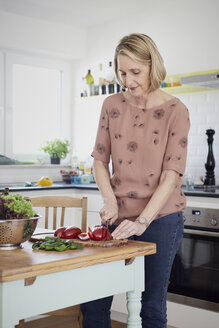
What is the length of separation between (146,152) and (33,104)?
3180 millimetres

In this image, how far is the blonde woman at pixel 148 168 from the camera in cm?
213

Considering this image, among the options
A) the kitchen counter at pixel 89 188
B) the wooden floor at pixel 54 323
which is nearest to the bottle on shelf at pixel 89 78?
the kitchen counter at pixel 89 188

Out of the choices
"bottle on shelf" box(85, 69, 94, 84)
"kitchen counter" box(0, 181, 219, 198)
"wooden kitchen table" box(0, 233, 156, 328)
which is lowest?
"wooden kitchen table" box(0, 233, 156, 328)

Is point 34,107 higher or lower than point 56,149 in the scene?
higher

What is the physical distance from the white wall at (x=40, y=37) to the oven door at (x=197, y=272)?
2.41m

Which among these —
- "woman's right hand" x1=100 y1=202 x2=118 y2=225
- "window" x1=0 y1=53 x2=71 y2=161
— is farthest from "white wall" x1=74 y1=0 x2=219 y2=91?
"woman's right hand" x1=100 y1=202 x2=118 y2=225

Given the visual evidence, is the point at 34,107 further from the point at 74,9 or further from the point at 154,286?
the point at 154,286

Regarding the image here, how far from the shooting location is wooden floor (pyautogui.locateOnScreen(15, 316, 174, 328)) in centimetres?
399

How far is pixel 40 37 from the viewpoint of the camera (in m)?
4.96

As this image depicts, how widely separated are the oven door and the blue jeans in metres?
1.37

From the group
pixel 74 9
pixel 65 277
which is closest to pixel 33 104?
pixel 74 9

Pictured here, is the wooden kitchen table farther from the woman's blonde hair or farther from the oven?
the oven

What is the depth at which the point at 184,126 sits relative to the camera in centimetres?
218

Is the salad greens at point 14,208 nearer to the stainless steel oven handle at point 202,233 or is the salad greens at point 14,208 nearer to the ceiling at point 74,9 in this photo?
the stainless steel oven handle at point 202,233
